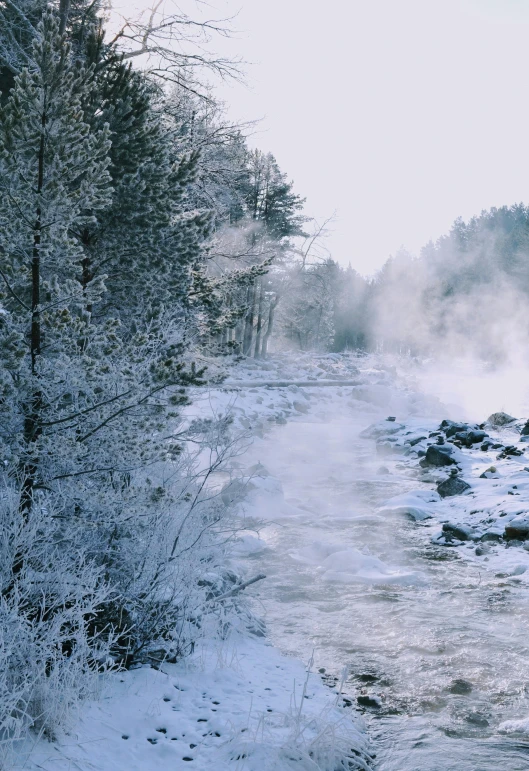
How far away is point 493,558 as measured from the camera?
824cm

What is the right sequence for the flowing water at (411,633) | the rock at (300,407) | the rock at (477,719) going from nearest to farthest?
the flowing water at (411,633), the rock at (477,719), the rock at (300,407)

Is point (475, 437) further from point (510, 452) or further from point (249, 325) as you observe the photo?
point (249, 325)

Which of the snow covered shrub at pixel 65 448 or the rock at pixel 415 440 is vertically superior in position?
the snow covered shrub at pixel 65 448

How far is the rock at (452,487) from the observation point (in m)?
11.8

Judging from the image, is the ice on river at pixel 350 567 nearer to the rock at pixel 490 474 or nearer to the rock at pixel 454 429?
the rock at pixel 490 474

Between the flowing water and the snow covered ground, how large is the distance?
0.02m

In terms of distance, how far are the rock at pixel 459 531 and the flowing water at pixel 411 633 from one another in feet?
1.03

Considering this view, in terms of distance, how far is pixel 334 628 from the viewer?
6.12 metres

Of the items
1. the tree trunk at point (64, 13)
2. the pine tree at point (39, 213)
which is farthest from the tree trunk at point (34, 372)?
the tree trunk at point (64, 13)

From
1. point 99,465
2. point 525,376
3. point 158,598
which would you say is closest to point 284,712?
point 158,598

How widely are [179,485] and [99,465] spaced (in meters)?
1.31

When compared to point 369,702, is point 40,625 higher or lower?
higher

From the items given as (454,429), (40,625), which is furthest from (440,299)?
(40,625)

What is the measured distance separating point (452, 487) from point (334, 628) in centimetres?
648
